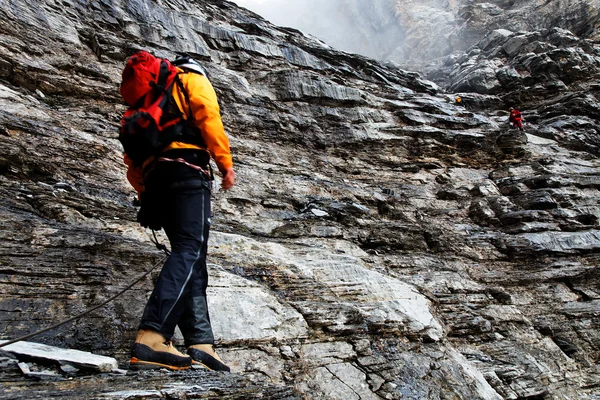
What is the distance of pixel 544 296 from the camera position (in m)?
9.90

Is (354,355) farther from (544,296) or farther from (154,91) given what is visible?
(544,296)

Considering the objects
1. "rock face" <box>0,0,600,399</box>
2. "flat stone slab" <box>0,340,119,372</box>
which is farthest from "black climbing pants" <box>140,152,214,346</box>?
"rock face" <box>0,0,600,399</box>

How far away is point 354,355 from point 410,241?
536cm

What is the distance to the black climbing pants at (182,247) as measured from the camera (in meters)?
3.62

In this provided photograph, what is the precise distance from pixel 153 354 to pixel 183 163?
5.73 feet

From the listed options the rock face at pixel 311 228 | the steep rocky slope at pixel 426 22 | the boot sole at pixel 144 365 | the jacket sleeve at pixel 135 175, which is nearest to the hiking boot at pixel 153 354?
the boot sole at pixel 144 365

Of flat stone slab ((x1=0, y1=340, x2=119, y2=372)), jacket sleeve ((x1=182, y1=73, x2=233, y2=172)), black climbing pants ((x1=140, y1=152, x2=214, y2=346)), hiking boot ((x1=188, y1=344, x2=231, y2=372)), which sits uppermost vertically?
jacket sleeve ((x1=182, y1=73, x2=233, y2=172))

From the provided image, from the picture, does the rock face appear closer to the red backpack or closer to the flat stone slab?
the flat stone slab

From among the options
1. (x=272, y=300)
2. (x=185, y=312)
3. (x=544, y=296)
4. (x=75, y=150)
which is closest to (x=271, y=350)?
(x=272, y=300)

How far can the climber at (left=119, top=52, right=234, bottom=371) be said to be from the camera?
12.9ft

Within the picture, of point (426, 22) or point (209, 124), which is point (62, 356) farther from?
point (426, 22)

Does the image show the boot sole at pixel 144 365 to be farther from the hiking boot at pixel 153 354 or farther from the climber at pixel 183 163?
the climber at pixel 183 163

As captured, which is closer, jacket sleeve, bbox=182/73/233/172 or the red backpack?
the red backpack

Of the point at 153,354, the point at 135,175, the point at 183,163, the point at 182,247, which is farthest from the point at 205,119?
the point at 153,354
